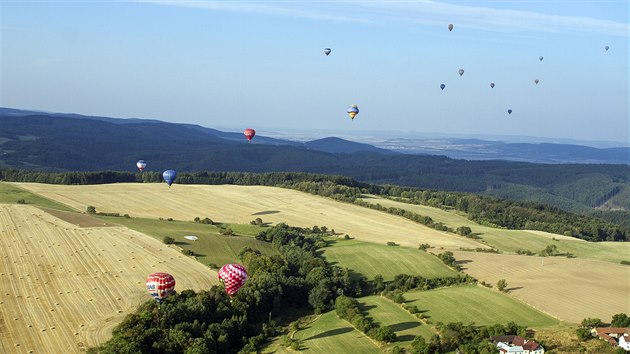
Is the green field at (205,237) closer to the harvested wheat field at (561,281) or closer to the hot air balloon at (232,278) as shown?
the hot air balloon at (232,278)

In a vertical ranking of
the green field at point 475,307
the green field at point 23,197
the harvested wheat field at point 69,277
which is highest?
the green field at point 23,197

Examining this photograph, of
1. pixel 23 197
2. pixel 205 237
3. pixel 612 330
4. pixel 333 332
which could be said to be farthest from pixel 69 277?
pixel 23 197

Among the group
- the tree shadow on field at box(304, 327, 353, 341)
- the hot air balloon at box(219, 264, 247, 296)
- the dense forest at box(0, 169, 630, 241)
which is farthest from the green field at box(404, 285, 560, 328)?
the dense forest at box(0, 169, 630, 241)

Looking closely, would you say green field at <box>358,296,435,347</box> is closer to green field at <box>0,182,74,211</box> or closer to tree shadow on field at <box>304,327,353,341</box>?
tree shadow on field at <box>304,327,353,341</box>

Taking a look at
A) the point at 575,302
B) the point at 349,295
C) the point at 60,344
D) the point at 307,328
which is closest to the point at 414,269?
the point at 349,295

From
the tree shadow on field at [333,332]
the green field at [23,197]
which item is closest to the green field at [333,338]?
the tree shadow on field at [333,332]

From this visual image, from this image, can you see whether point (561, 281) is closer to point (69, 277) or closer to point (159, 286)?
point (159, 286)
